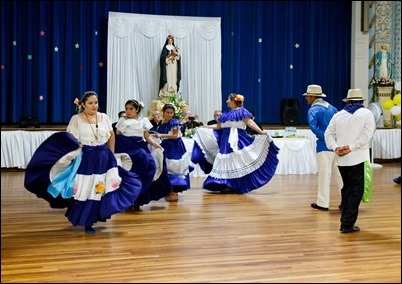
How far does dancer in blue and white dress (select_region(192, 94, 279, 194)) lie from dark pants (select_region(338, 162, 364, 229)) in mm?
2418

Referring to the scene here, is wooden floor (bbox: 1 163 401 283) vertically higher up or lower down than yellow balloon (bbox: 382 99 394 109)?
lower down

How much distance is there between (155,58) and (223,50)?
176 cm

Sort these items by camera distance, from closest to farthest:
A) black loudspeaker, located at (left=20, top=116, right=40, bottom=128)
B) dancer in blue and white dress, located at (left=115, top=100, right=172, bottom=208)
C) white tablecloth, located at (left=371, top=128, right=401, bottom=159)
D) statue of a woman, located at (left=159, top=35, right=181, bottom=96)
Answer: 1. dancer in blue and white dress, located at (left=115, top=100, right=172, bottom=208)
2. black loudspeaker, located at (left=20, top=116, right=40, bottom=128)
3. white tablecloth, located at (left=371, top=128, right=401, bottom=159)
4. statue of a woman, located at (left=159, top=35, right=181, bottom=96)

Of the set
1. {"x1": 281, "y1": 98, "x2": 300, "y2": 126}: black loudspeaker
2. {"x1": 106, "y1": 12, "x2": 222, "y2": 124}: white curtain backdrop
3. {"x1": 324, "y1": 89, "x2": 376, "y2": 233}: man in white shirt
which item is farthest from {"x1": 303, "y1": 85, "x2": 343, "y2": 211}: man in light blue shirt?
{"x1": 281, "y1": 98, "x2": 300, "y2": 126}: black loudspeaker

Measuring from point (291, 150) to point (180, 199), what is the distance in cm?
350

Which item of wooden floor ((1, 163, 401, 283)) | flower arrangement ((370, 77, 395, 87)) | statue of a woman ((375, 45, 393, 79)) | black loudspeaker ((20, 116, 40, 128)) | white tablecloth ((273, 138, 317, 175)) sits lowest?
wooden floor ((1, 163, 401, 283))

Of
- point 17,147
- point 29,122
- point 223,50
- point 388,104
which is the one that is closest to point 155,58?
point 223,50

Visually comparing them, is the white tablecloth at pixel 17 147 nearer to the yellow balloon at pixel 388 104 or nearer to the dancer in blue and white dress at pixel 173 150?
the dancer in blue and white dress at pixel 173 150

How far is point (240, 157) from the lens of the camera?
773cm

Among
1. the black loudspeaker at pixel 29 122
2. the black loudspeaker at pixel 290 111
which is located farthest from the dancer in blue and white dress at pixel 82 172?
the black loudspeaker at pixel 290 111

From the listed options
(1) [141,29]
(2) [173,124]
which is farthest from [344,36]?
(2) [173,124]

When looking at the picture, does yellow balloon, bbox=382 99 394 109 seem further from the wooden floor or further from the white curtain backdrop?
the wooden floor

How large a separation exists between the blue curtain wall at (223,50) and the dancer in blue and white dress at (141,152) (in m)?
6.40

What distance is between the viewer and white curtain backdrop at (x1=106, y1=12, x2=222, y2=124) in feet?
42.1
